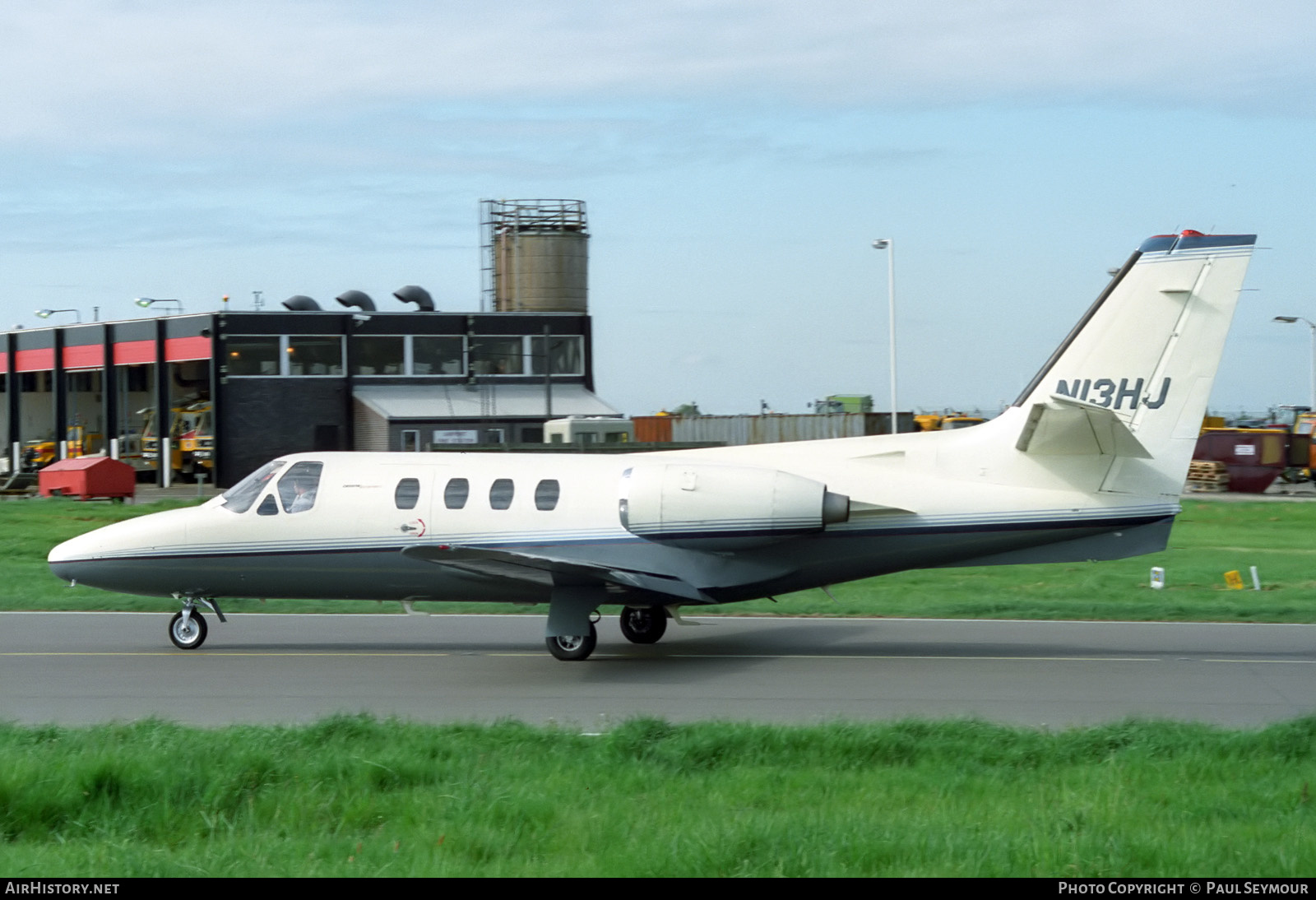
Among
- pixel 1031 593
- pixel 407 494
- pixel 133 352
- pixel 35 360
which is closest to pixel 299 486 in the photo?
pixel 407 494

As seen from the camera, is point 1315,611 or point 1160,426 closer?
point 1160,426

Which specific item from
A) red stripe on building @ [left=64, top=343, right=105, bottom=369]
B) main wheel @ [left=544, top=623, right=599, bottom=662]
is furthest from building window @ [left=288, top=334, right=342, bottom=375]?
main wheel @ [left=544, top=623, right=599, bottom=662]

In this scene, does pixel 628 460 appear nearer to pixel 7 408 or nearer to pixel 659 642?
pixel 659 642

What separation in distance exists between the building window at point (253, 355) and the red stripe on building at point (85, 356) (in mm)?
9200

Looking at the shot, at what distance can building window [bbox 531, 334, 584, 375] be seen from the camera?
52.8 meters

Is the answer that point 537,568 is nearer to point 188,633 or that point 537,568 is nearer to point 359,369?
point 188,633

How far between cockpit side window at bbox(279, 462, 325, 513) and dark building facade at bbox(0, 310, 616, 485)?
3252 cm

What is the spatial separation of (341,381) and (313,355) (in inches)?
55.5

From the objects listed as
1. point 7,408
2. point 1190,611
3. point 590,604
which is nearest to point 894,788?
point 590,604

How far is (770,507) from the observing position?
14.0 metres

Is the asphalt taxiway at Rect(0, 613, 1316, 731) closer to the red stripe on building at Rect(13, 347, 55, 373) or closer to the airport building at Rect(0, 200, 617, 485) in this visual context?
the airport building at Rect(0, 200, 617, 485)

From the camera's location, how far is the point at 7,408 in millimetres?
63750

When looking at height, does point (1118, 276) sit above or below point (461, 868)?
above

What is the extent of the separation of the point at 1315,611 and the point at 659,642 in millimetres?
9196
